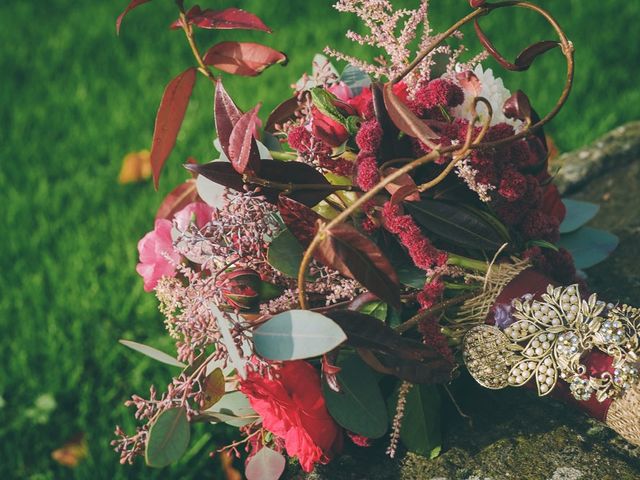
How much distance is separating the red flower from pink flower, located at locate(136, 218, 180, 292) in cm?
30

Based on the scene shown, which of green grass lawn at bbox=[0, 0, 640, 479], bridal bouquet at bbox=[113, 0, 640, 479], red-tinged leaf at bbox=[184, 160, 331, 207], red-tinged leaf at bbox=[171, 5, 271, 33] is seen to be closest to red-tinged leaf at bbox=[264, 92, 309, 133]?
bridal bouquet at bbox=[113, 0, 640, 479]

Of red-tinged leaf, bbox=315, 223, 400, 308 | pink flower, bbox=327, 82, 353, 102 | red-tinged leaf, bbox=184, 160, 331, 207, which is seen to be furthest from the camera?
pink flower, bbox=327, 82, 353, 102

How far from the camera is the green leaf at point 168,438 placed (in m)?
1.16

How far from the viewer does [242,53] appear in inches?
56.3

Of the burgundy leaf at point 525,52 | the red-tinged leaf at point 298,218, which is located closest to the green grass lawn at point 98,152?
the red-tinged leaf at point 298,218

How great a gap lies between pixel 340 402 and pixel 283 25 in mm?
2589

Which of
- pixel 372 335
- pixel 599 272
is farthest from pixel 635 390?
pixel 599 272

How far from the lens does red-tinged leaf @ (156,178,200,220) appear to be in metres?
1.63

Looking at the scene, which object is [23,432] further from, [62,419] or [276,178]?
[276,178]

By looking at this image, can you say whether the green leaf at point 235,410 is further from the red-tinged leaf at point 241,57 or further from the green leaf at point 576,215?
the green leaf at point 576,215

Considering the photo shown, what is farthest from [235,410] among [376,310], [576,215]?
[576,215]

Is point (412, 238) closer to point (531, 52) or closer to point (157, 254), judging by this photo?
point (531, 52)

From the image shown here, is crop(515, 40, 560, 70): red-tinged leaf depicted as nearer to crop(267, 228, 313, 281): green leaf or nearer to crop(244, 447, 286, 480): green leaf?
crop(267, 228, 313, 281): green leaf

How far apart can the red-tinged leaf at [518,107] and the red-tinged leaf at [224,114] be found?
1.54 feet
